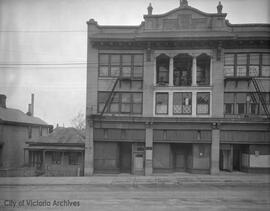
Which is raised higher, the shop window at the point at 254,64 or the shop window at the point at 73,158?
the shop window at the point at 254,64

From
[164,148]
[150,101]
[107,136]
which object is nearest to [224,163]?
[164,148]

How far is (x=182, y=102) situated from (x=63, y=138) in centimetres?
682

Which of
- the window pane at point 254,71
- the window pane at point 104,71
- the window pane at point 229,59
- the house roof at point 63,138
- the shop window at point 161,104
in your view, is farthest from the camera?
the house roof at point 63,138

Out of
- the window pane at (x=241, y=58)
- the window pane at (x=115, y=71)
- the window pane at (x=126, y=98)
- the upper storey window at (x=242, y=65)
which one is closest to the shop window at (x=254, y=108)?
the upper storey window at (x=242, y=65)

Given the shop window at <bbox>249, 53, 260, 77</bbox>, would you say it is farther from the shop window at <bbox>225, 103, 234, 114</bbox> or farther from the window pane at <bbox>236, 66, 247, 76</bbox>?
the shop window at <bbox>225, 103, 234, 114</bbox>

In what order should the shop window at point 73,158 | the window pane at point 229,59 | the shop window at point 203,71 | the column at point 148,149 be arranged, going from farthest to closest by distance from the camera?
the shop window at point 73,158 → the shop window at point 203,71 → the column at point 148,149 → the window pane at point 229,59

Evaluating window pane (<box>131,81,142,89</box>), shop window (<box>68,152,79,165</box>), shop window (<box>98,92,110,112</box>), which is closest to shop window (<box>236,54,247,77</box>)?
window pane (<box>131,81,142,89</box>)

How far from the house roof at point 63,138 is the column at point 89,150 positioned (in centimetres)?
106

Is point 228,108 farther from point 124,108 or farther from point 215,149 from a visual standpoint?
point 124,108

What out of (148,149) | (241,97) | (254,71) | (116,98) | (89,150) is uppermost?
(254,71)

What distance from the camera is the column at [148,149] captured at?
34.3 ft

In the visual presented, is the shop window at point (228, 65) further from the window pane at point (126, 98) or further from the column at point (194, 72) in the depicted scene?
the window pane at point (126, 98)

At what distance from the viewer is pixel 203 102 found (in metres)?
10.8

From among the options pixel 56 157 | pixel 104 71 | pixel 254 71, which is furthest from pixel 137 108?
pixel 254 71
